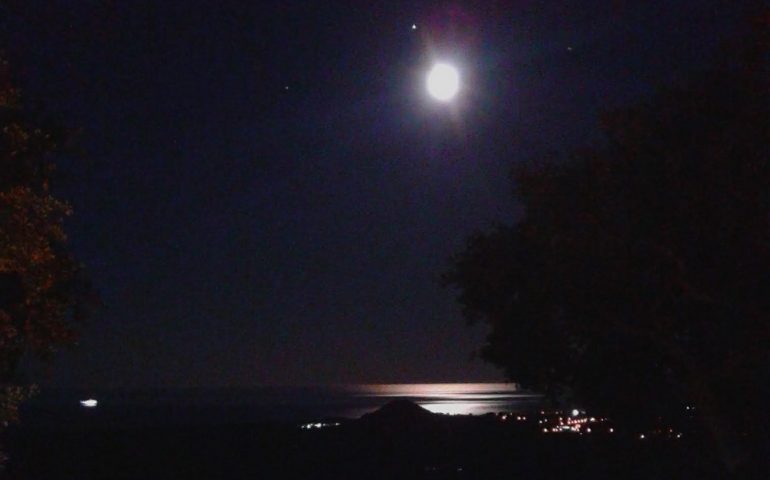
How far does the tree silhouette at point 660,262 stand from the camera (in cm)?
1772

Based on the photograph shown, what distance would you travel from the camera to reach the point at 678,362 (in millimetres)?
20781

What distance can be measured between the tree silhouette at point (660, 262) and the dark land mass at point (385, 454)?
2.37 metres

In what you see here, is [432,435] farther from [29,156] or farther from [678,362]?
[29,156]

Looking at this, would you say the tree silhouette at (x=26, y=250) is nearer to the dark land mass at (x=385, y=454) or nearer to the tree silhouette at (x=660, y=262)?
the tree silhouette at (x=660, y=262)

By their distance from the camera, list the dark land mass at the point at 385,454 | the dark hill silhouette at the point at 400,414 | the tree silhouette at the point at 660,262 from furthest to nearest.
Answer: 1. the dark hill silhouette at the point at 400,414
2. the dark land mass at the point at 385,454
3. the tree silhouette at the point at 660,262

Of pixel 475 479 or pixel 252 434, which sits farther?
pixel 252 434

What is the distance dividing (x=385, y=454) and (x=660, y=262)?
21.6 metres

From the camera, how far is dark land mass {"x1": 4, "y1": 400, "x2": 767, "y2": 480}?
3027 cm

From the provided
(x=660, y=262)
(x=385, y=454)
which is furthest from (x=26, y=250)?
(x=385, y=454)

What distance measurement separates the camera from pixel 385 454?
1500 inches

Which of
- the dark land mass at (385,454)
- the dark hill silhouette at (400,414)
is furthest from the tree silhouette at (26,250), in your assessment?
the dark hill silhouette at (400,414)

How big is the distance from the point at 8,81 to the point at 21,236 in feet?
6.33

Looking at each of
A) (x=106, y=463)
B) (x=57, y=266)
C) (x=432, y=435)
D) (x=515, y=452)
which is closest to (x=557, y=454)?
(x=515, y=452)

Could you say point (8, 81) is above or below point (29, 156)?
above
